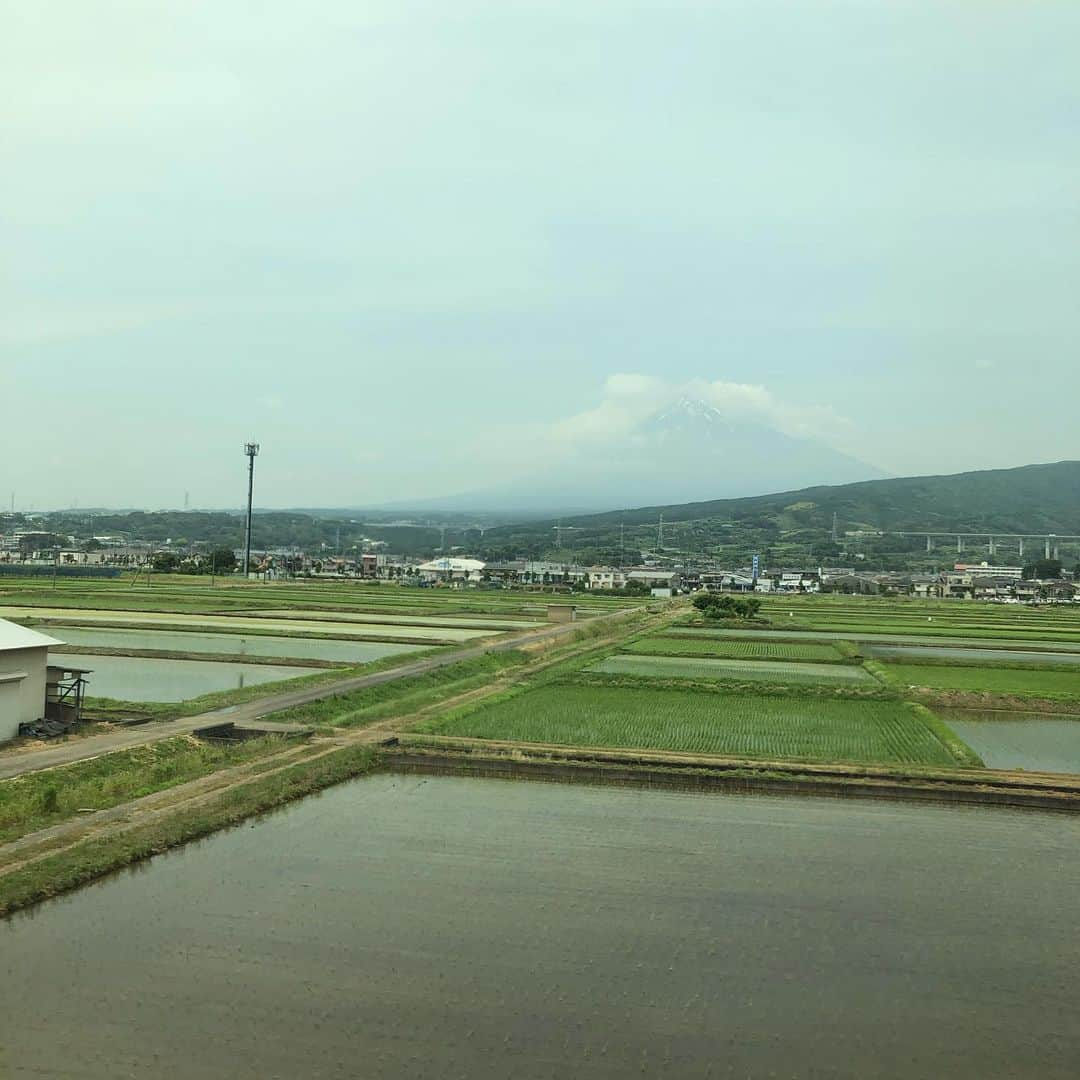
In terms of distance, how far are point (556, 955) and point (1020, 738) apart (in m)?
12.0

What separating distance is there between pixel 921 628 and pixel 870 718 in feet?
75.9

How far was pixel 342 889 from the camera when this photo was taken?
26.7 ft

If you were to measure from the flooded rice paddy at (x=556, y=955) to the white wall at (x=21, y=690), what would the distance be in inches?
200

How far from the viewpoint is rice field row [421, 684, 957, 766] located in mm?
14383

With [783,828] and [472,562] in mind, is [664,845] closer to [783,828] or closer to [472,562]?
[783,828]

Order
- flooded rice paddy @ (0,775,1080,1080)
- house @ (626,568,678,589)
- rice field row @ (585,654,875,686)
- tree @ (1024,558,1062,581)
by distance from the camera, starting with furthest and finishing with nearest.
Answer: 1. tree @ (1024,558,1062,581)
2. house @ (626,568,678,589)
3. rice field row @ (585,654,875,686)
4. flooded rice paddy @ (0,775,1080,1080)

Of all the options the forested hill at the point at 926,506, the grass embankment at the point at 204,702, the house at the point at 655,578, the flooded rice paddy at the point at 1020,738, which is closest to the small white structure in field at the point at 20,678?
the grass embankment at the point at 204,702

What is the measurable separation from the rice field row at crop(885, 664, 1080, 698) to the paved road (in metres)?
9.86

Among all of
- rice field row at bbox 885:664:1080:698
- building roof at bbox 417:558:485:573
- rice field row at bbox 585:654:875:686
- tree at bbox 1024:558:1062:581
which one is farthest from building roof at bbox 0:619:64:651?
tree at bbox 1024:558:1062:581

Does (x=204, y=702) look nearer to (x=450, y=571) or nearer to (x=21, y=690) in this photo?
(x=21, y=690)

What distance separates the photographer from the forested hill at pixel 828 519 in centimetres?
14600

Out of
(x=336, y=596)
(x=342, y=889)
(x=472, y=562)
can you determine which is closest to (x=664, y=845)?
(x=342, y=889)

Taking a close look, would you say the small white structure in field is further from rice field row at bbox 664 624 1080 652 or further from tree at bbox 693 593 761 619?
tree at bbox 693 593 761 619

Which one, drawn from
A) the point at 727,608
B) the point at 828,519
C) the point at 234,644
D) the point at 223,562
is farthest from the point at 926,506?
the point at 234,644
